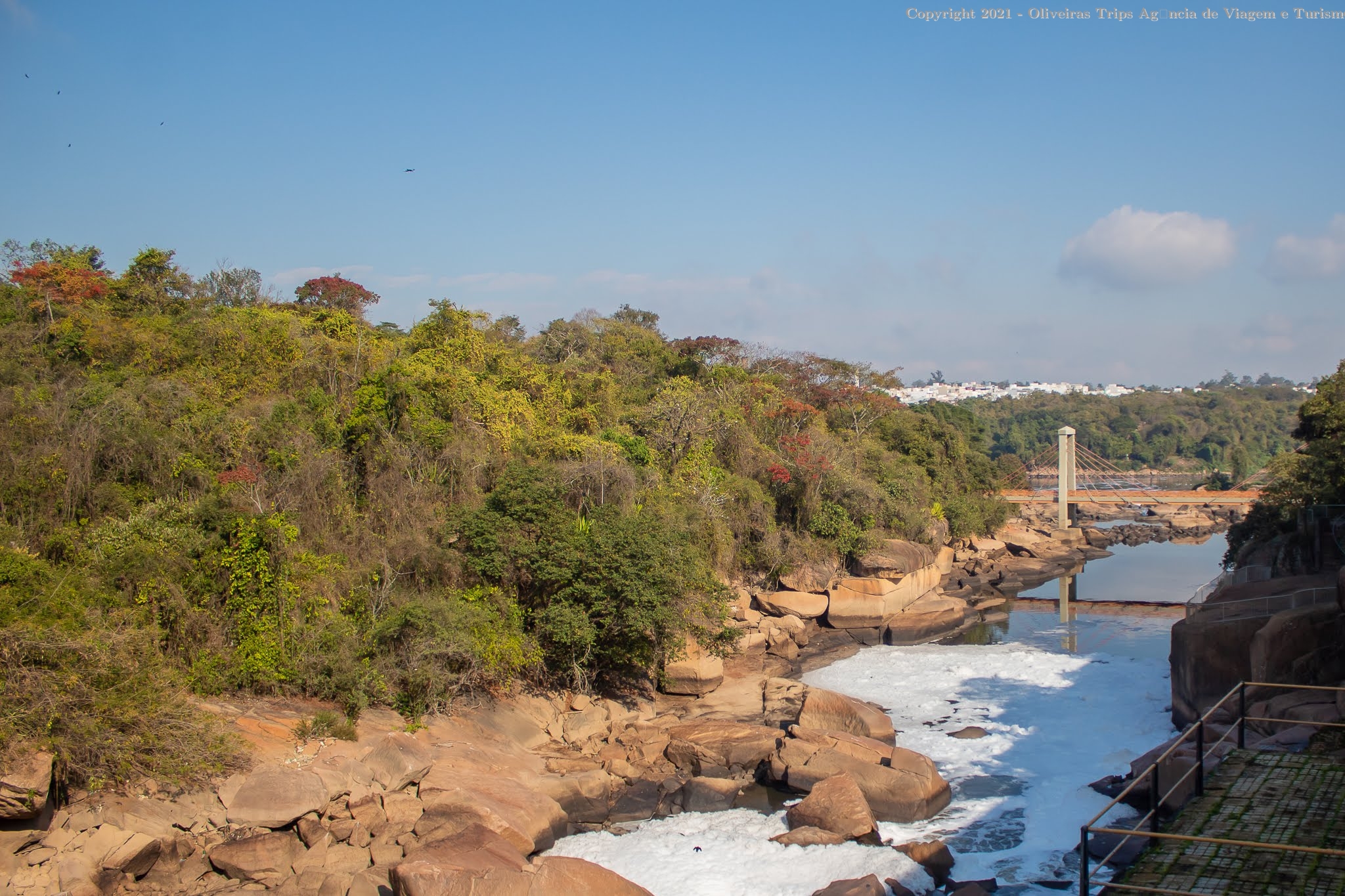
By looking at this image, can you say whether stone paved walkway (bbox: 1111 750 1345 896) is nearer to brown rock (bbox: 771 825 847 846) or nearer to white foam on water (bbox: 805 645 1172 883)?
white foam on water (bbox: 805 645 1172 883)

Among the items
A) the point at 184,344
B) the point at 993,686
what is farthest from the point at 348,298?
the point at 993,686

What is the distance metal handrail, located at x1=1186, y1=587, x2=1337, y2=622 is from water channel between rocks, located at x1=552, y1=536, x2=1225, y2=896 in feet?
7.27

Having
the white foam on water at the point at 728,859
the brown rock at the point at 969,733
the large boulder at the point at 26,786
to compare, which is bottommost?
the white foam on water at the point at 728,859

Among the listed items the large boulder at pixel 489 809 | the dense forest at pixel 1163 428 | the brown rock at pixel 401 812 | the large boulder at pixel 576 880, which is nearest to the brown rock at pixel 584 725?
the large boulder at pixel 489 809

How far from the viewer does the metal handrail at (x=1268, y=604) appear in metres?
15.8

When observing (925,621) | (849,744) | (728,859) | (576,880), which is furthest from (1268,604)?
(576,880)

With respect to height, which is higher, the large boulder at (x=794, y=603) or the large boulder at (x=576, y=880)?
the large boulder at (x=794, y=603)

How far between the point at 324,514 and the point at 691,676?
771cm

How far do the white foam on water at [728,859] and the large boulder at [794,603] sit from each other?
12.2 metres

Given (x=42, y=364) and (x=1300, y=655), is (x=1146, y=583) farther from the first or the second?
(x=42, y=364)

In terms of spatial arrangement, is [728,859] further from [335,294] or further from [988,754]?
[335,294]

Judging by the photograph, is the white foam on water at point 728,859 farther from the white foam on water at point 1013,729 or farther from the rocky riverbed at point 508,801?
the white foam on water at point 1013,729

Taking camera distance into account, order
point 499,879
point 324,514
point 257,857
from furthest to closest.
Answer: point 324,514 → point 257,857 → point 499,879

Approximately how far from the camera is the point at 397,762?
500 inches
